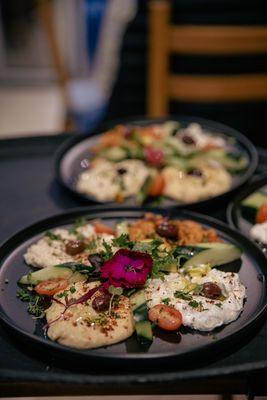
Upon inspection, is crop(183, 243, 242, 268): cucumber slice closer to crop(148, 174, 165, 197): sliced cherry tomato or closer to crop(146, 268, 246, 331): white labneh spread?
crop(146, 268, 246, 331): white labneh spread

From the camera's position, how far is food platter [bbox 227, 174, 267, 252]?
1726 mm

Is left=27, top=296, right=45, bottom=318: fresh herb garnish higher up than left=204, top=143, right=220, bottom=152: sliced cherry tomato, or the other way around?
left=27, top=296, right=45, bottom=318: fresh herb garnish

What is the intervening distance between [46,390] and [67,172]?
1.01 metres

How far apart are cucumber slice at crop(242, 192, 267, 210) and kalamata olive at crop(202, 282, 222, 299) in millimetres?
505

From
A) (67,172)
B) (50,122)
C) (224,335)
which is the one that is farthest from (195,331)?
(50,122)

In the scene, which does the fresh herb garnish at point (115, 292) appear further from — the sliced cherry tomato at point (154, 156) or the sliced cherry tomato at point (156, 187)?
the sliced cherry tomato at point (154, 156)

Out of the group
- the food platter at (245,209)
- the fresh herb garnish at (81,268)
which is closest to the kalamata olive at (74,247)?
the fresh herb garnish at (81,268)

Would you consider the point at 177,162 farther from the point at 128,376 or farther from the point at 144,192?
the point at 128,376

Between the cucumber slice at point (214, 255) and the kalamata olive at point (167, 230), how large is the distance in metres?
0.09

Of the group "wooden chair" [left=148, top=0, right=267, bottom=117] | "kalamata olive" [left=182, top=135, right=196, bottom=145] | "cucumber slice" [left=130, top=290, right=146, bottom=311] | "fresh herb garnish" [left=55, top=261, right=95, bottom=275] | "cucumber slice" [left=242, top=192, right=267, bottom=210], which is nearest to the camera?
"cucumber slice" [left=130, top=290, right=146, bottom=311]

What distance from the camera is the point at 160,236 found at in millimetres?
1624

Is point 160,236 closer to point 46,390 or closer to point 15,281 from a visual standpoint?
point 15,281

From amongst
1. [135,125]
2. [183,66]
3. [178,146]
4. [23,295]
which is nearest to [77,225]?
[23,295]

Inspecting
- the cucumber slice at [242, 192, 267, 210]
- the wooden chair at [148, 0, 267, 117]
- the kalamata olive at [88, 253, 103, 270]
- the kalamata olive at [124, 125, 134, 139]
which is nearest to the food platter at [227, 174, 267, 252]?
the cucumber slice at [242, 192, 267, 210]
